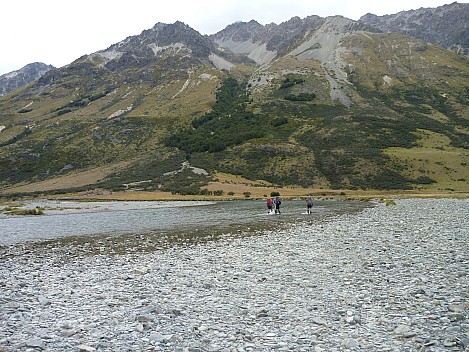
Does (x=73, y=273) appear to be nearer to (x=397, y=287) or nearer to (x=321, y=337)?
(x=321, y=337)

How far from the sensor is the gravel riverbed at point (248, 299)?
10.8 meters

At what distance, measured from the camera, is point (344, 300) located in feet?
45.2

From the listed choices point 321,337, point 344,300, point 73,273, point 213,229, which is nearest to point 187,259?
point 73,273

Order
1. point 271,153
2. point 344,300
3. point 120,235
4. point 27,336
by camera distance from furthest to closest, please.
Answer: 1. point 271,153
2. point 120,235
3. point 344,300
4. point 27,336

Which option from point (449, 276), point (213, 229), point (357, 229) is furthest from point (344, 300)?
point (213, 229)

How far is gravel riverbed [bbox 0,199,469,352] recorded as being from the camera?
10.8 m

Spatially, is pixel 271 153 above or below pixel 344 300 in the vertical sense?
above

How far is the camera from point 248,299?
1471cm

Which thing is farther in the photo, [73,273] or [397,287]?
[73,273]

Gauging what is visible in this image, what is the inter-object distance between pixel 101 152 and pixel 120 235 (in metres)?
172

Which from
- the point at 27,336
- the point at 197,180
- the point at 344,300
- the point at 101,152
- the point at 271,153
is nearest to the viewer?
the point at 27,336

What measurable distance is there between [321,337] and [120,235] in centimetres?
2988

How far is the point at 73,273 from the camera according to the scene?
20391 mm

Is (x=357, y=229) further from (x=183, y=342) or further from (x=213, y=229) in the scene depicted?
(x=183, y=342)
